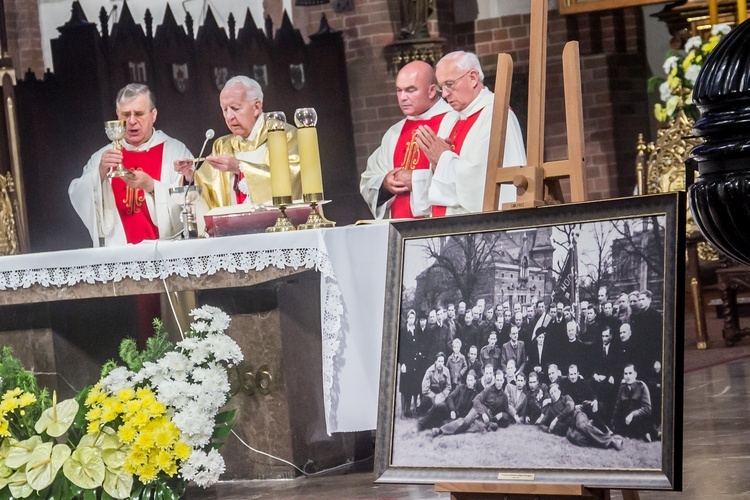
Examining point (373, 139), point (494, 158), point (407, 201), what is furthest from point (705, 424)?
point (373, 139)

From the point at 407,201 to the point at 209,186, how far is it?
3.22 feet

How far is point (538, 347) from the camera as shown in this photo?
3072 mm

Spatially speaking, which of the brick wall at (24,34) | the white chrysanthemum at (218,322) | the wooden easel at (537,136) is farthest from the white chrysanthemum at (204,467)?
the brick wall at (24,34)

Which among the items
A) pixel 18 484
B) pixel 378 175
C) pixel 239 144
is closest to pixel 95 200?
pixel 239 144

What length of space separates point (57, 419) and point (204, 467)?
0.48 metres

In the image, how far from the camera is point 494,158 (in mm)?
3408

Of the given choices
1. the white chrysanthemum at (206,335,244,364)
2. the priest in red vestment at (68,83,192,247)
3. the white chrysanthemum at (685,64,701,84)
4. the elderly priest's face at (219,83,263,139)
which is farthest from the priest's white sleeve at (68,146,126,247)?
the white chrysanthemum at (685,64,701,84)

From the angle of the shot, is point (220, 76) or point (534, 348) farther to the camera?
point (220, 76)

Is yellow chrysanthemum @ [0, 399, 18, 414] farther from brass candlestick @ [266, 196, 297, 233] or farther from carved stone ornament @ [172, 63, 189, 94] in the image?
carved stone ornament @ [172, 63, 189, 94]

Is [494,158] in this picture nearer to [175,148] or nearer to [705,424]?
[705,424]

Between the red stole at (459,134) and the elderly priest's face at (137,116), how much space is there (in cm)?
165

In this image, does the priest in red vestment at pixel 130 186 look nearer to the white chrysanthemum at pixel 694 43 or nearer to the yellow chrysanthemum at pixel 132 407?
the yellow chrysanthemum at pixel 132 407

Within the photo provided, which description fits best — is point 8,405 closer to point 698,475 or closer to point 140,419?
point 140,419

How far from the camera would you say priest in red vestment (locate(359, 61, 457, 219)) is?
5766mm
